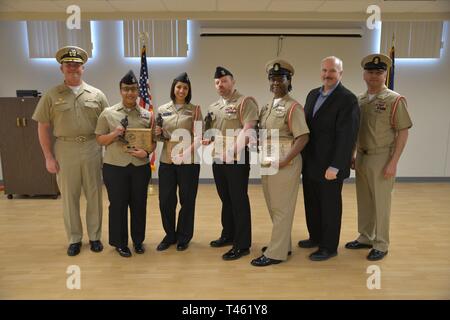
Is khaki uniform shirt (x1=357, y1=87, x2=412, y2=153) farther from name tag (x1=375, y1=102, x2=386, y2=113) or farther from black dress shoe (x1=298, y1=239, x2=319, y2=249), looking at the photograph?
black dress shoe (x1=298, y1=239, x2=319, y2=249)

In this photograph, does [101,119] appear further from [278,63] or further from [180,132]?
[278,63]

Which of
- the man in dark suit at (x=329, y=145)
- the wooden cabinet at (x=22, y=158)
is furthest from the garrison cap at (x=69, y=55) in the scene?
the wooden cabinet at (x=22, y=158)

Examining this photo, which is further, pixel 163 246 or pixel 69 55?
pixel 163 246

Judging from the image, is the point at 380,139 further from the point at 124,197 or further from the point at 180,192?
the point at 124,197

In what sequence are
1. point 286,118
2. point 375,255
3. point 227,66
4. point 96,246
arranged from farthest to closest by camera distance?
point 227,66, point 96,246, point 375,255, point 286,118

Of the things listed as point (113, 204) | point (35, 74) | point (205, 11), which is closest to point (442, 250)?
point (113, 204)

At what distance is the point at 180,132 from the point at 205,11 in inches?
108

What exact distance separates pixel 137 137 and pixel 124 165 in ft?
0.85

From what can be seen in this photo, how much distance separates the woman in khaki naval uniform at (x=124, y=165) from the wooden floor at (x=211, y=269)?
28 cm

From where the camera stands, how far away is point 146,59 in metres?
5.46

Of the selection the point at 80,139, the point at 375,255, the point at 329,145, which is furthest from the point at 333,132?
the point at 80,139

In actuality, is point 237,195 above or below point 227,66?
below

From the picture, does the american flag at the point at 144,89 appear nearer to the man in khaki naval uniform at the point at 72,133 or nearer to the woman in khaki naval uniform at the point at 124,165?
the man in khaki naval uniform at the point at 72,133

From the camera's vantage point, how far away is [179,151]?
298 centimetres
